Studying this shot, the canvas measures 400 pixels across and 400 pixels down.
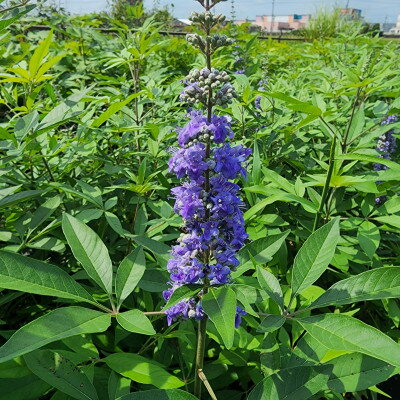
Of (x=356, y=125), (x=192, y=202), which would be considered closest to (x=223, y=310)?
(x=192, y=202)

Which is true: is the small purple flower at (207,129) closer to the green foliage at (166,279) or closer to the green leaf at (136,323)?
the green foliage at (166,279)

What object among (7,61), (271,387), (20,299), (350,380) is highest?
(7,61)

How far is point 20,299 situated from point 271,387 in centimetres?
157

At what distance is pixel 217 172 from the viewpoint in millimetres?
1342

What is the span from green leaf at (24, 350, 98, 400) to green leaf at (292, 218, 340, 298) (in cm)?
73

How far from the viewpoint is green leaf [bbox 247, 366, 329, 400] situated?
116cm

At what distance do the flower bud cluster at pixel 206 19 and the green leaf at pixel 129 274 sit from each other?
0.77 m

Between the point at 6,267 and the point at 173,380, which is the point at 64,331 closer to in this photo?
the point at 6,267

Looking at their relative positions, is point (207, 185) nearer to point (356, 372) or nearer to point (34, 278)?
point (34, 278)

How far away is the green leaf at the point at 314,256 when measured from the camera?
131 cm

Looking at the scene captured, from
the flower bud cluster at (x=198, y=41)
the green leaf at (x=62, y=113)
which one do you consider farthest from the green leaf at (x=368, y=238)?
the green leaf at (x=62, y=113)

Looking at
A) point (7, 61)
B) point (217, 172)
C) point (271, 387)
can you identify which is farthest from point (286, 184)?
point (7, 61)

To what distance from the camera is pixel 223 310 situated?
1098mm

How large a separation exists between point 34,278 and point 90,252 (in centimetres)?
25
